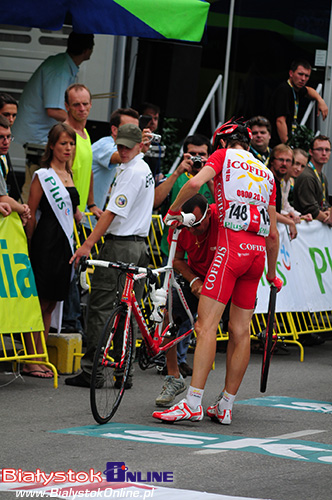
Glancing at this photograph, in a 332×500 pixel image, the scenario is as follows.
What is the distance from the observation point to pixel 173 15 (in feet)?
36.4

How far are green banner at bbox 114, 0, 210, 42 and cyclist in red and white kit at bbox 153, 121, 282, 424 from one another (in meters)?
3.38

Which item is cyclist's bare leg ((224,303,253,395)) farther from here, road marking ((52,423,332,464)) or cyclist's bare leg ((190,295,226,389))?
road marking ((52,423,332,464))

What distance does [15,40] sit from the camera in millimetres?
13898

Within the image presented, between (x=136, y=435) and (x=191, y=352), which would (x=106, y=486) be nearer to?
(x=136, y=435)

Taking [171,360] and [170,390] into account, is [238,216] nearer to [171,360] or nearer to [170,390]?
[171,360]

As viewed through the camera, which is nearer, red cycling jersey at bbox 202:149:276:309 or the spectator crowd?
red cycling jersey at bbox 202:149:276:309

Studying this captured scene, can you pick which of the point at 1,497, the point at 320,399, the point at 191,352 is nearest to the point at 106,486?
the point at 1,497

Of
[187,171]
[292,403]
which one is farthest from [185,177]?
[292,403]

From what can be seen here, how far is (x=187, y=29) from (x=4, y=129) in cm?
284

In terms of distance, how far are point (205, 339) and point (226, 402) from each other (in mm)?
497

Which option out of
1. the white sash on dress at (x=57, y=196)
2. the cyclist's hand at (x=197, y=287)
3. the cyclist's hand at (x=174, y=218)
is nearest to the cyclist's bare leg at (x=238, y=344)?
the cyclist's hand at (x=197, y=287)

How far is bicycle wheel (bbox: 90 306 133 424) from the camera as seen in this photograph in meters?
7.51

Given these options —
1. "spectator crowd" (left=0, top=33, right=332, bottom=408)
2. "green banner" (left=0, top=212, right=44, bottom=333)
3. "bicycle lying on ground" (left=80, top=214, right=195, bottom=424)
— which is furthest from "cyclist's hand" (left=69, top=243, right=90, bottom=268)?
"green banner" (left=0, top=212, right=44, bottom=333)

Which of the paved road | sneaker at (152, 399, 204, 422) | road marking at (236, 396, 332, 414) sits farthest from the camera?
road marking at (236, 396, 332, 414)
